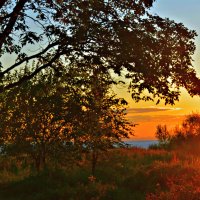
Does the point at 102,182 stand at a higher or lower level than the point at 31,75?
lower

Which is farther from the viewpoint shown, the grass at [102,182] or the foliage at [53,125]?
the foliage at [53,125]

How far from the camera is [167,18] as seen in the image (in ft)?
54.9

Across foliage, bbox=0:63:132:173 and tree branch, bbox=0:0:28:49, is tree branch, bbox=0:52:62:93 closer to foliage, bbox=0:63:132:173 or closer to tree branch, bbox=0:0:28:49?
tree branch, bbox=0:0:28:49

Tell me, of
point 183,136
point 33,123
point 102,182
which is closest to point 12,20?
point 102,182

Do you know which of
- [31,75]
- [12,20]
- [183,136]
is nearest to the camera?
[12,20]

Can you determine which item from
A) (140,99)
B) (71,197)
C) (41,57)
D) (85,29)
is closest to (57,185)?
(71,197)

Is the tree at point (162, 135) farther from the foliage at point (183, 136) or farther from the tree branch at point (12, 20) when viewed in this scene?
the tree branch at point (12, 20)

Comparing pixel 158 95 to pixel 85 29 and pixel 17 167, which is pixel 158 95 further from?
pixel 17 167

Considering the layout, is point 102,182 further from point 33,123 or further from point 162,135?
point 162,135

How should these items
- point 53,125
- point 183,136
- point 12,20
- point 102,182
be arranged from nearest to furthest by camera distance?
1. point 12,20
2. point 102,182
3. point 53,125
4. point 183,136

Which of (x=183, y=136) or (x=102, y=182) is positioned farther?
(x=183, y=136)

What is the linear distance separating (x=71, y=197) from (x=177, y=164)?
9588mm

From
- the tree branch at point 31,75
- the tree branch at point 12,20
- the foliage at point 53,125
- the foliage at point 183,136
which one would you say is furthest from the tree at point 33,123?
the foliage at point 183,136

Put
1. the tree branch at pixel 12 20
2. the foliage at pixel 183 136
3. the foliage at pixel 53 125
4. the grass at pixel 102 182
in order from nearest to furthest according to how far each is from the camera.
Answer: the tree branch at pixel 12 20 → the grass at pixel 102 182 → the foliage at pixel 53 125 → the foliage at pixel 183 136
